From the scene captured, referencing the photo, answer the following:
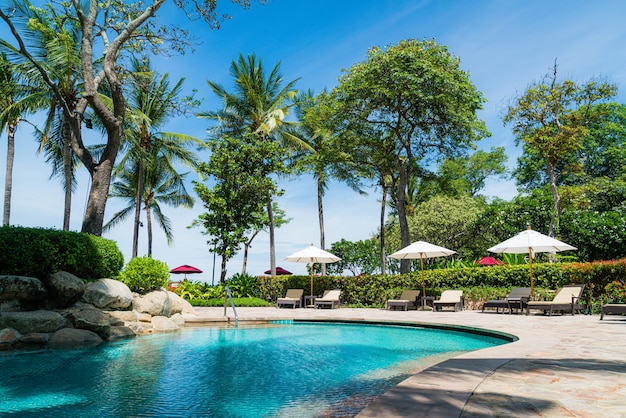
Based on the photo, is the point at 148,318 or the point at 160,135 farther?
the point at 160,135

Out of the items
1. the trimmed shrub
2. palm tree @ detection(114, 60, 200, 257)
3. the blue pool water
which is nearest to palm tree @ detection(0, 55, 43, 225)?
palm tree @ detection(114, 60, 200, 257)

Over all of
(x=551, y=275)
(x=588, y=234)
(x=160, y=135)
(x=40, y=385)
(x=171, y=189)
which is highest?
(x=160, y=135)

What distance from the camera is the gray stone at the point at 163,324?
441 inches

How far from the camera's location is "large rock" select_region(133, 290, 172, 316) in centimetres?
1144

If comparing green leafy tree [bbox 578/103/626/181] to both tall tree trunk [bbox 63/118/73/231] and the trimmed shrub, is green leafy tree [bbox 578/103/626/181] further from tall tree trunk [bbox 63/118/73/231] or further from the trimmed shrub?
tall tree trunk [bbox 63/118/73/231]

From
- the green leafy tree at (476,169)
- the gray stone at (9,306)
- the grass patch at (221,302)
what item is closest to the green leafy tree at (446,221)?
the green leafy tree at (476,169)

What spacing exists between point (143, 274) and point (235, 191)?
37.7 ft

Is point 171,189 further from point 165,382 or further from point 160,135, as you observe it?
point 165,382

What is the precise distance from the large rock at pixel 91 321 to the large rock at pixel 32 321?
0.28 m

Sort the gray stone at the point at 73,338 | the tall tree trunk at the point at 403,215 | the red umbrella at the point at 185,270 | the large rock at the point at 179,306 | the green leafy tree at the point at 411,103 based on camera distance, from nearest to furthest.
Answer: the gray stone at the point at 73,338 < the large rock at the point at 179,306 < the green leafy tree at the point at 411,103 < the tall tree trunk at the point at 403,215 < the red umbrella at the point at 185,270

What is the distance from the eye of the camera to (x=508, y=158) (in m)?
39.6

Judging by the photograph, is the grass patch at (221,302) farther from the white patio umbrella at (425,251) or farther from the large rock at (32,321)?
the large rock at (32,321)

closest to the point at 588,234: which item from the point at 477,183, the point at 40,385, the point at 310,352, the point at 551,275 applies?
the point at 551,275

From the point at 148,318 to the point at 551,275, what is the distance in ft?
41.8
